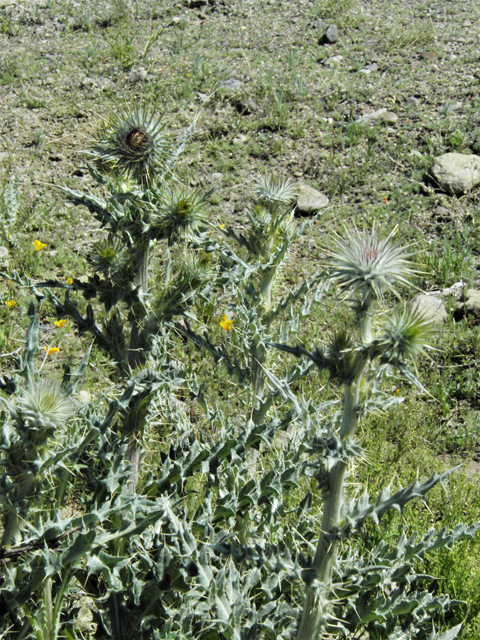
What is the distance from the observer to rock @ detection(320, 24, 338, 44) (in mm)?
8391

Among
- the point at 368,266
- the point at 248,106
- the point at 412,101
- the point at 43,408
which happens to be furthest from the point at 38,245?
the point at 412,101

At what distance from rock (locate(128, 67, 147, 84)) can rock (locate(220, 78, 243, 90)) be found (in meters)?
1.06

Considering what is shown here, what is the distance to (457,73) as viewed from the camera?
24.5ft

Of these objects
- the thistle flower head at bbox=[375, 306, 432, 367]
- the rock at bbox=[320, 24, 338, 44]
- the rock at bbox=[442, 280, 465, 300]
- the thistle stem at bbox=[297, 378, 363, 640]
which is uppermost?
the rock at bbox=[320, 24, 338, 44]

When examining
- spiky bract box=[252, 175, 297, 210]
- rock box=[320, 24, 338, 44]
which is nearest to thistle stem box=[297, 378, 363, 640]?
spiky bract box=[252, 175, 297, 210]

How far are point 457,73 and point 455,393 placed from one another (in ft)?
15.7

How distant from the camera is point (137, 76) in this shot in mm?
7980

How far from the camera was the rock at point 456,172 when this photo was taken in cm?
586

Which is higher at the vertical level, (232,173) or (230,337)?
(232,173)

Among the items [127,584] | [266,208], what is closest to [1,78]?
[266,208]

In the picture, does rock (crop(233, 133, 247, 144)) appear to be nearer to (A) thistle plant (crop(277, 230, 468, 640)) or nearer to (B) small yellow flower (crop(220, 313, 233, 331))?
(B) small yellow flower (crop(220, 313, 233, 331))

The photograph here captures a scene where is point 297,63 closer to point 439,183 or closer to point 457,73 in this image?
point 457,73

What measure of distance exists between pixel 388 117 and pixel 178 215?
17.2ft

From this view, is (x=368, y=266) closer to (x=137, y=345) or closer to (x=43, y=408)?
(x=43, y=408)
